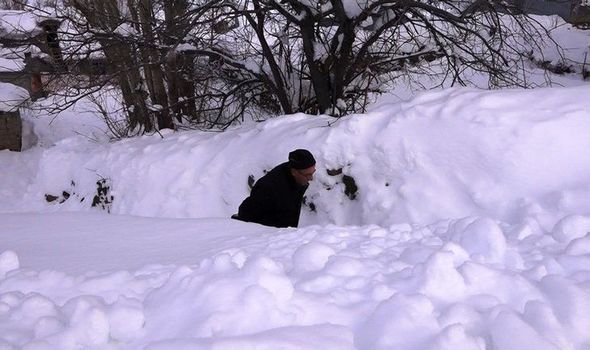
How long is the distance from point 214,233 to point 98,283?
101 cm

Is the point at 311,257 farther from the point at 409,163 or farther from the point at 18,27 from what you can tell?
the point at 18,27

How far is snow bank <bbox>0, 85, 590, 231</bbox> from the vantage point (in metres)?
3.52

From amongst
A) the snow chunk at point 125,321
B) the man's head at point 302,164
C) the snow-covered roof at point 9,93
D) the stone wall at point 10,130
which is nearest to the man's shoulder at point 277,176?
the man's head at point 302,164

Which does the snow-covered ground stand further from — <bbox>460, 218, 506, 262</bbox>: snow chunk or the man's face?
the man's face

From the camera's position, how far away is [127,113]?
31.9 ft

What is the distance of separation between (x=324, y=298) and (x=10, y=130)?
38.5ft

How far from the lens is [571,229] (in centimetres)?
240

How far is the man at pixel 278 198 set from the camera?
13.4ft

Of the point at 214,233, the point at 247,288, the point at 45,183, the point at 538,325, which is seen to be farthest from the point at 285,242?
the point at 45,183

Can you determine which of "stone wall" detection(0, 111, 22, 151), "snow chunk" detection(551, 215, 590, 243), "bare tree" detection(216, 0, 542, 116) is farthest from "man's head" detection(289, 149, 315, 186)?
"stone wall" detection(0, 111, 22, 151)

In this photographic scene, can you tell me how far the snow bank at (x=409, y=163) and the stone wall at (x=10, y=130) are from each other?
18.9 ft

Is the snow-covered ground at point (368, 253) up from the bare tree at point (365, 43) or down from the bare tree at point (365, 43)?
down

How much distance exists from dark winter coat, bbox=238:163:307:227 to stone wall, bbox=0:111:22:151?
9.48 m

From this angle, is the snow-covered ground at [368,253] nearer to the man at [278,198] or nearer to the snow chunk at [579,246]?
the snow chunk at [579,246]
